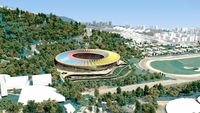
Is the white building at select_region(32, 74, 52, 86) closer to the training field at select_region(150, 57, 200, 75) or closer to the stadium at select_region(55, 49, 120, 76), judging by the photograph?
the stadium at select_region(55, 49, 120, 76)

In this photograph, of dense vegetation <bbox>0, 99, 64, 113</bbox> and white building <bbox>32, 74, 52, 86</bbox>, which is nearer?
dense vegetation <bbox>0, 99, 64, 113</bbox>

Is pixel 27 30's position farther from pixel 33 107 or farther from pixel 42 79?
pixel 33 107

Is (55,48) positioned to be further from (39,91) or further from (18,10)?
(39,91)

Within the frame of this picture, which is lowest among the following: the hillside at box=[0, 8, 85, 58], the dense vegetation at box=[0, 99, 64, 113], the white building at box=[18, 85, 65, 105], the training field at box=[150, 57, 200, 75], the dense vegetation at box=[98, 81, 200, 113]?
the training field at box=[150, 57, 200, 75]

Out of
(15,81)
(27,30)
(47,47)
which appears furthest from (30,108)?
(27,30)

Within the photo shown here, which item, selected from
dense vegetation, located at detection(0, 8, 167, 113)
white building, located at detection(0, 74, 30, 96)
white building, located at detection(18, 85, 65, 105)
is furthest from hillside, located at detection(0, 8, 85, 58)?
white building, located at detection(18, 85, 65, 105)

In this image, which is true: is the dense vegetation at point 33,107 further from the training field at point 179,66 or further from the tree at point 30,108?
the training field at point 179,66

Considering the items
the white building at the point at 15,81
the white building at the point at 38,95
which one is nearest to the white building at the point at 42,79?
the white building at the point at 15,81

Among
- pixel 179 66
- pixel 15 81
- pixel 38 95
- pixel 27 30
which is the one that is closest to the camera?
pixel 38 95
